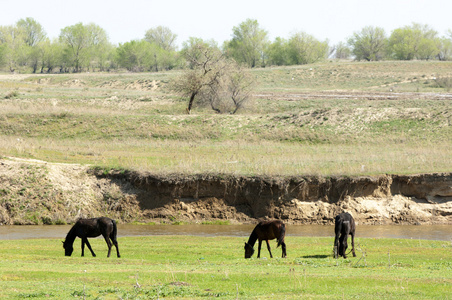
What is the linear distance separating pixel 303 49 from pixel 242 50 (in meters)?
18.2

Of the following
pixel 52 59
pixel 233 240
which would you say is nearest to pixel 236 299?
pixel 233 240

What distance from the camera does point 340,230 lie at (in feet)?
72.4

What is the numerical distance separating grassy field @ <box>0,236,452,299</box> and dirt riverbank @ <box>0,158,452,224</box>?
37.3 feet

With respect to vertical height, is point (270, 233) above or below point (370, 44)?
below

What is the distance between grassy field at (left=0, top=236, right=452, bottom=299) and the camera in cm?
1490

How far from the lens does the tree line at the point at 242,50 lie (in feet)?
511

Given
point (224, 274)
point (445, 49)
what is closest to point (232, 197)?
point (224, 274)

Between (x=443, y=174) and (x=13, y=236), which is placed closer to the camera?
(x=13, y=236)

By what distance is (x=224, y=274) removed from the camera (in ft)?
58.7

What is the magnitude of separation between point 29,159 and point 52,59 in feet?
420

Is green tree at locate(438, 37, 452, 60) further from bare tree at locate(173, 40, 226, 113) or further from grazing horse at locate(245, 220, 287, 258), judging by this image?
grazing horse at locate(245, 220, 287, 258)

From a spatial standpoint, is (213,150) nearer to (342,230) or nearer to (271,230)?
(271,230)

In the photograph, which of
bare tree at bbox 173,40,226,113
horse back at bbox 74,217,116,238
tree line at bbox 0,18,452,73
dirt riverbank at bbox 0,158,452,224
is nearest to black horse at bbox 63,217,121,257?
horse back at bbox 74,217,116,238

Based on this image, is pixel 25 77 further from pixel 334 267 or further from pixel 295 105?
pixel 334 267
